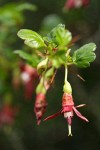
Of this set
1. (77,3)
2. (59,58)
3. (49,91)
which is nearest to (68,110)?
(59,58)

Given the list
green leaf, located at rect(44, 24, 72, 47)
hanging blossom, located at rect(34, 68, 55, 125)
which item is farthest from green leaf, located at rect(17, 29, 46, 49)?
hanging blossom, located at rect(34, 68, 55, 125)

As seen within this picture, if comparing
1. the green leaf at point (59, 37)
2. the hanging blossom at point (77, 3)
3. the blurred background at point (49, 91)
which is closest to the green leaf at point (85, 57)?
the green leaf at point (59, 37)

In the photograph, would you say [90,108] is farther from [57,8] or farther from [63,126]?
[57,8]

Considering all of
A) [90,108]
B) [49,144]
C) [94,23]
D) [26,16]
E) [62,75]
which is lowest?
[49,144]

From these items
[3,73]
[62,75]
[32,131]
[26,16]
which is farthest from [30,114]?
[3,73]

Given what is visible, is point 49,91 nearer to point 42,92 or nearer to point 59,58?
point 42,92

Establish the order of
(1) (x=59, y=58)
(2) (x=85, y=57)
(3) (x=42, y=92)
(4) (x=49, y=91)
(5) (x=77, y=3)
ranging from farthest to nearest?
(4) (x=49, y=91), (5) (x=77, y=3), (3) (x=42, y=92), (2) (x=85, y=57), (1) (x=59, y=58)

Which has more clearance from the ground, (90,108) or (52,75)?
(90,108)

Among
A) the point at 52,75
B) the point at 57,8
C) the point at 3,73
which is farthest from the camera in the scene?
the point at 57,8
